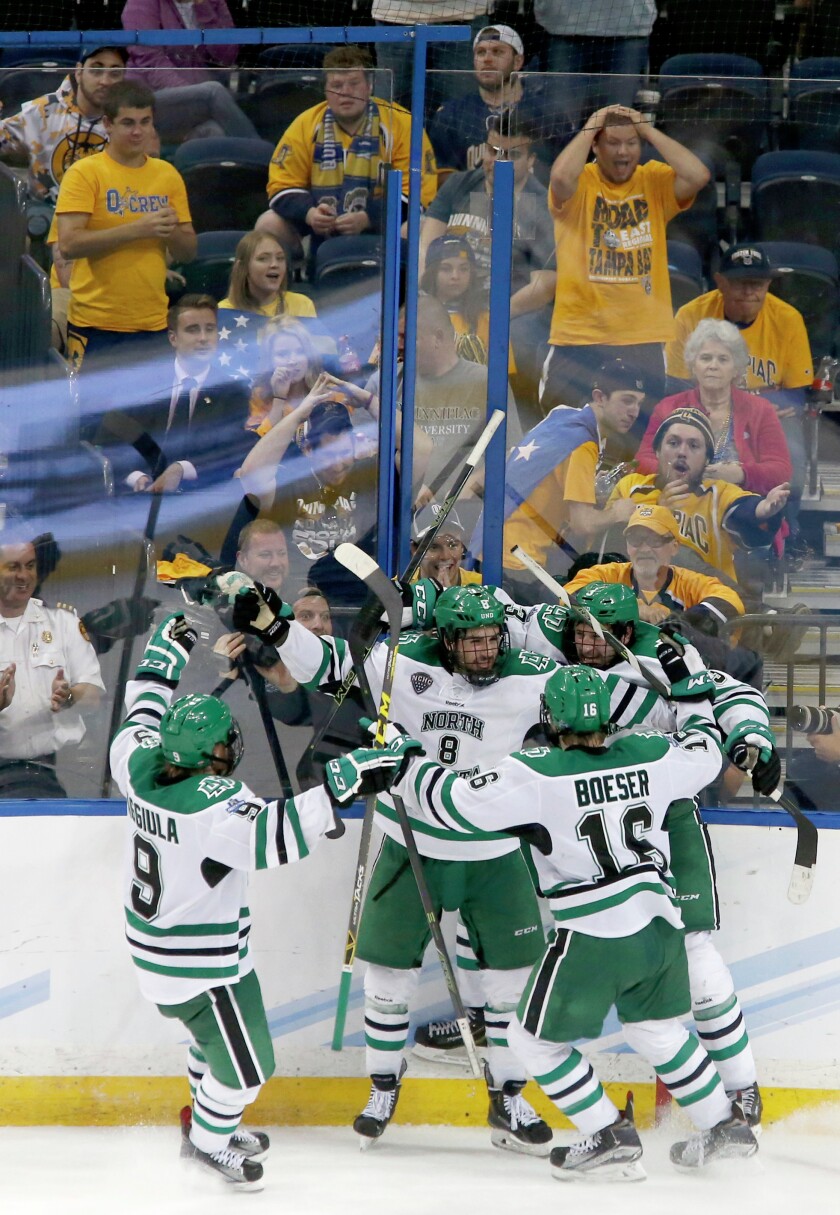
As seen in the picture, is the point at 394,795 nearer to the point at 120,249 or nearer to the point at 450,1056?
the point at 450,1056

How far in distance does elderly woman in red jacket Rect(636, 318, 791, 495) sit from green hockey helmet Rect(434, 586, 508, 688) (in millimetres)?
772

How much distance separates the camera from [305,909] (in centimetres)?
371

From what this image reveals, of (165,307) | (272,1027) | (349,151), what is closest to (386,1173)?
(272,1027)

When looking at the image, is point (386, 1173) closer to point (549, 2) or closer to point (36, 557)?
point (36, 557)

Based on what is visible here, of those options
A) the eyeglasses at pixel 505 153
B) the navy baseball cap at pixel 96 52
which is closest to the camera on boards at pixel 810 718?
the eyeglasses at pixel 505 153

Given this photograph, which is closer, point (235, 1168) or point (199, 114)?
point (235, 1168)

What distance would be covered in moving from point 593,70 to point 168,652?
202 cm

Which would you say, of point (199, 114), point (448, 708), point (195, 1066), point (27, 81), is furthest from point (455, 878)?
point (27, 81)

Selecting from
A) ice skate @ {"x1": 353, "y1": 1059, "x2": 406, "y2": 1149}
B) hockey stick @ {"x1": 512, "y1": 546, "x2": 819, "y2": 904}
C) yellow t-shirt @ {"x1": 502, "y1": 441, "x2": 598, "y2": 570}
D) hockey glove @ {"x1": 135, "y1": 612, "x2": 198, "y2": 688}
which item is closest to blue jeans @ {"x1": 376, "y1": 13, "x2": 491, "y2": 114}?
yellow t-shirt @ {"x1": 502, "y1": 441, "x2": 598, "y2": 570}

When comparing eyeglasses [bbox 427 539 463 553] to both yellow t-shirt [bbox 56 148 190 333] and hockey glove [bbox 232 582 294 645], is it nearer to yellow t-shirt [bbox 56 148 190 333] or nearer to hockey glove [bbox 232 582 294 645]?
hockey glove [bbox 232 582 294 645]

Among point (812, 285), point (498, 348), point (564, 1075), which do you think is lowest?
point (564, 1075)

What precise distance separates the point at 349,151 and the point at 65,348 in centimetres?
90

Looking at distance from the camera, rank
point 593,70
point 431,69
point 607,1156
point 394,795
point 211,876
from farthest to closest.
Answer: point 593,70, point 431,69, point 394,795, point 607,1156, point 211,876

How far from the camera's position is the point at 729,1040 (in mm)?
3432
